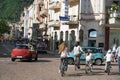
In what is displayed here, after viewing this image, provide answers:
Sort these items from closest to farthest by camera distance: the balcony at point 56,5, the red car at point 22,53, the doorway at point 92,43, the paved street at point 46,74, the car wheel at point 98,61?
the paved street at point 46,74, the car wheel at point 98,61, the red car at point 22,53, the doorway at point 92,43, the balcony at point 56,5

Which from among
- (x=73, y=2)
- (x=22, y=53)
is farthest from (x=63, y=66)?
(x=73, y=2)

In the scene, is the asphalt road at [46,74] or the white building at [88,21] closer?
the asphalt road at [46,74]

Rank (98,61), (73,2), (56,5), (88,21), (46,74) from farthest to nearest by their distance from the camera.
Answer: (56,5) → (73,2) → (88,21) → (98,61) → (46,74)

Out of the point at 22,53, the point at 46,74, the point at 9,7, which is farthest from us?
the point at 9,7

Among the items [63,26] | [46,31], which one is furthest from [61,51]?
[46,31]

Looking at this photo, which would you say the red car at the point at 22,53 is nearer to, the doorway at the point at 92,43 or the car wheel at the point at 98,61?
the car wheel at the point at 98,61

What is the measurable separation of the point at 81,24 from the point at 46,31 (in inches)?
1109

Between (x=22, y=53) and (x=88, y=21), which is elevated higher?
(x=88, y=21)

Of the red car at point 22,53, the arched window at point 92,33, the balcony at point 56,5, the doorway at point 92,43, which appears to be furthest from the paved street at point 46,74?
the balcony at point 56,5

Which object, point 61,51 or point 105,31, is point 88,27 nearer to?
point 105,31

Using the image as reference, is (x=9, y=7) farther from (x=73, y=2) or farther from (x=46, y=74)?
(x=46, y=74)

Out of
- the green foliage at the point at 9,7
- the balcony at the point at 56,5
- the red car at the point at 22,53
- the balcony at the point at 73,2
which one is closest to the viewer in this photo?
the red car at the point at 22,53

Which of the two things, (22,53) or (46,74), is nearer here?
(46,74)

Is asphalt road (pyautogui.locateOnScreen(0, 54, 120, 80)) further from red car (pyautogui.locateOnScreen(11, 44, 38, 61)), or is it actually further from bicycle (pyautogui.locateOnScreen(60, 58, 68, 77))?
red car (pyautogui.locateOnScreen(11, 44, 38, 61))
